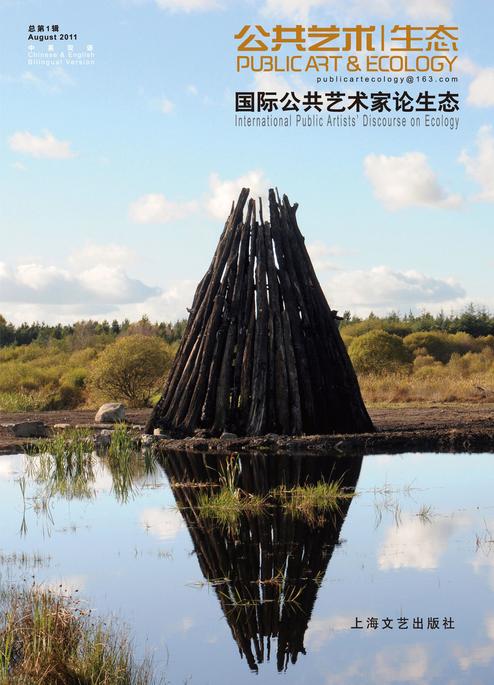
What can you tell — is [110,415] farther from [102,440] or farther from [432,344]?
[432,344]

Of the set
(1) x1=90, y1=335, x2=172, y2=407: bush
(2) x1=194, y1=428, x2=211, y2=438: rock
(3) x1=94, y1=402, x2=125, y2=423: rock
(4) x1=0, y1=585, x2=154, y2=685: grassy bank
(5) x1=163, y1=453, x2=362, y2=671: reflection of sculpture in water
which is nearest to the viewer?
(4) x1=0, y1=585, x2=154, y2=685: grassy bank

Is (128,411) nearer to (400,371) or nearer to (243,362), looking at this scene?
(243,362)

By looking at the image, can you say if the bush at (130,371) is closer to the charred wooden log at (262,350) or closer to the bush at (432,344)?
the charred wooden log at (262,350)

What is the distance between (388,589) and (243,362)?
7832 millimetres

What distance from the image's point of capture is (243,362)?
42.8 feet

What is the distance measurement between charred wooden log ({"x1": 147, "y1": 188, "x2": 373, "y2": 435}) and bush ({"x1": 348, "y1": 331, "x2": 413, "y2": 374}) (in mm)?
14012

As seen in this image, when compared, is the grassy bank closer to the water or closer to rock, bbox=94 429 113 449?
the water

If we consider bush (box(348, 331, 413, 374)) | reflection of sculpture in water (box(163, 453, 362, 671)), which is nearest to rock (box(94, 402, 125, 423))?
reflection of sculpture in water (box(163, 453, 362, 671))

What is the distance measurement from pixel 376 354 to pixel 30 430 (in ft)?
50.8

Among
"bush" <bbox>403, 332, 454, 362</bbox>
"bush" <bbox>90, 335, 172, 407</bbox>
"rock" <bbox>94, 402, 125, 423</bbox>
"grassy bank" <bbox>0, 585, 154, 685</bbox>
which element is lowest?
"grassy bank" <bbox>0, 585, 154, 685</bbox>

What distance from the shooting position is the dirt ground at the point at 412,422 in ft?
41.5

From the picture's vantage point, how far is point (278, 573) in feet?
18.5

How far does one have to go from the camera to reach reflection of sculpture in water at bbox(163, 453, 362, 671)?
4.68 metres

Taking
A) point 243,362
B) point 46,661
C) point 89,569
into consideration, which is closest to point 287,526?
point 89,569
